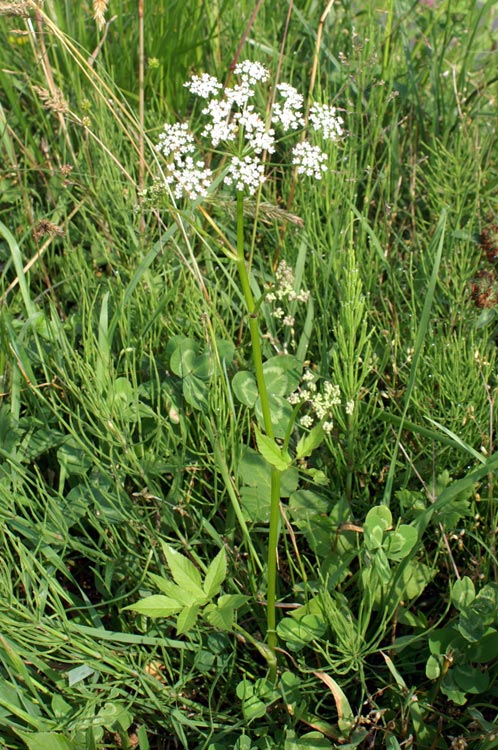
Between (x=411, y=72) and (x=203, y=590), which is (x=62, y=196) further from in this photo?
(x=203, y=590)

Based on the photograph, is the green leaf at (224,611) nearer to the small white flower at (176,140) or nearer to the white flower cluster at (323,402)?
the white flower cluster at (323,402)

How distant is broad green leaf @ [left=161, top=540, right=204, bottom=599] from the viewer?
139 cm

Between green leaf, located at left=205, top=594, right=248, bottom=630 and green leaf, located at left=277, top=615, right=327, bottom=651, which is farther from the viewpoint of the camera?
green leaf, located at left=277, top=615, right=327, bottom=651

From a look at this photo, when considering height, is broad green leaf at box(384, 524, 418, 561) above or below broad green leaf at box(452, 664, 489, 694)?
above

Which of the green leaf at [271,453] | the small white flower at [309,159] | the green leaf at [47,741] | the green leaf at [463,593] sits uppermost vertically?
the small white flower at [309,159]

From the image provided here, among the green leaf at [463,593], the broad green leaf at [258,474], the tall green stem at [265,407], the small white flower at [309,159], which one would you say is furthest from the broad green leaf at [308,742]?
the small white flower at [309,159]

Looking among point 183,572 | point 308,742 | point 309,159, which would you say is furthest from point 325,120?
point 308,742

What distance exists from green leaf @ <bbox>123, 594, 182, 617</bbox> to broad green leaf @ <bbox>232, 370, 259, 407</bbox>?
1.58 feet

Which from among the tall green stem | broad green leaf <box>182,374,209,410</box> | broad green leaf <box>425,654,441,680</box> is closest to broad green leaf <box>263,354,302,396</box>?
broad green leaf <box>182,374,209,410</box>

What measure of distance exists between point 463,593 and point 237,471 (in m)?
0.52

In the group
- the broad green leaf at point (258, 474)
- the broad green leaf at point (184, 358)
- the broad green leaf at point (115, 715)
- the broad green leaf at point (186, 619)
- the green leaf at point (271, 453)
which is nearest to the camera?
the green leaf at point (271, 453)

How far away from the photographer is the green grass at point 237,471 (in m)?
1.45

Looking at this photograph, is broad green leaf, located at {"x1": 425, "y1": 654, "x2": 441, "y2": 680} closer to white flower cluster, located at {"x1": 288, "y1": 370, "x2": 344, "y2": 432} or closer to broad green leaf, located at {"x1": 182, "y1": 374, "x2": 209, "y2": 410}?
white flower cluster, located at {"x1": 288, "y1": 370, "x2": 344, "y2": 432}

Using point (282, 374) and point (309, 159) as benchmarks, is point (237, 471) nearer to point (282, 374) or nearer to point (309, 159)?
point (282, 374)
